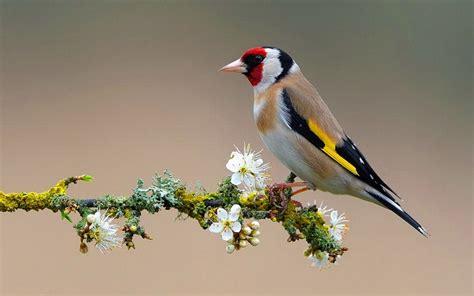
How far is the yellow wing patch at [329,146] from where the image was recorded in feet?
11.8

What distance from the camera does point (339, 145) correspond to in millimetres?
3650

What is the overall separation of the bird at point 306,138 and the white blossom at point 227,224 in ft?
2.94

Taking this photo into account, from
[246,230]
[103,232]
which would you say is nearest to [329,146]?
[246,230]

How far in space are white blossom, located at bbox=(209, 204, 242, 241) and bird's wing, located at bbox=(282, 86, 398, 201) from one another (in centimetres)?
113

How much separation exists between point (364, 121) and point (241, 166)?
5.21 m

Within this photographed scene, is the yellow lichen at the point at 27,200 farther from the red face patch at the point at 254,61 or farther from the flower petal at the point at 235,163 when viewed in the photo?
the red face patch at the point at 254,61

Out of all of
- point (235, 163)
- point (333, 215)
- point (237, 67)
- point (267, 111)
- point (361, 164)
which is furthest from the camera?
point (237, 67)

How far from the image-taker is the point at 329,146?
3.64m

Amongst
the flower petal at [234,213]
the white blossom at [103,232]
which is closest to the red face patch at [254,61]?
Result: the flower petal at [234,213]

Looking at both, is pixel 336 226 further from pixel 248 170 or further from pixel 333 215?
pixel 248 170

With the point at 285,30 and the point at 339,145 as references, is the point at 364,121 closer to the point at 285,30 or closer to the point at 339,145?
the point at 285,30

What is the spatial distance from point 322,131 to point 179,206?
120 cm

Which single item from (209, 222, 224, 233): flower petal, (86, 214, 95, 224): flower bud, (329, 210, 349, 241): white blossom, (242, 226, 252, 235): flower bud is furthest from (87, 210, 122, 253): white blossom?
(329, 210, 349, 241): white blossom

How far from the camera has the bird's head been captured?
3861 mm
